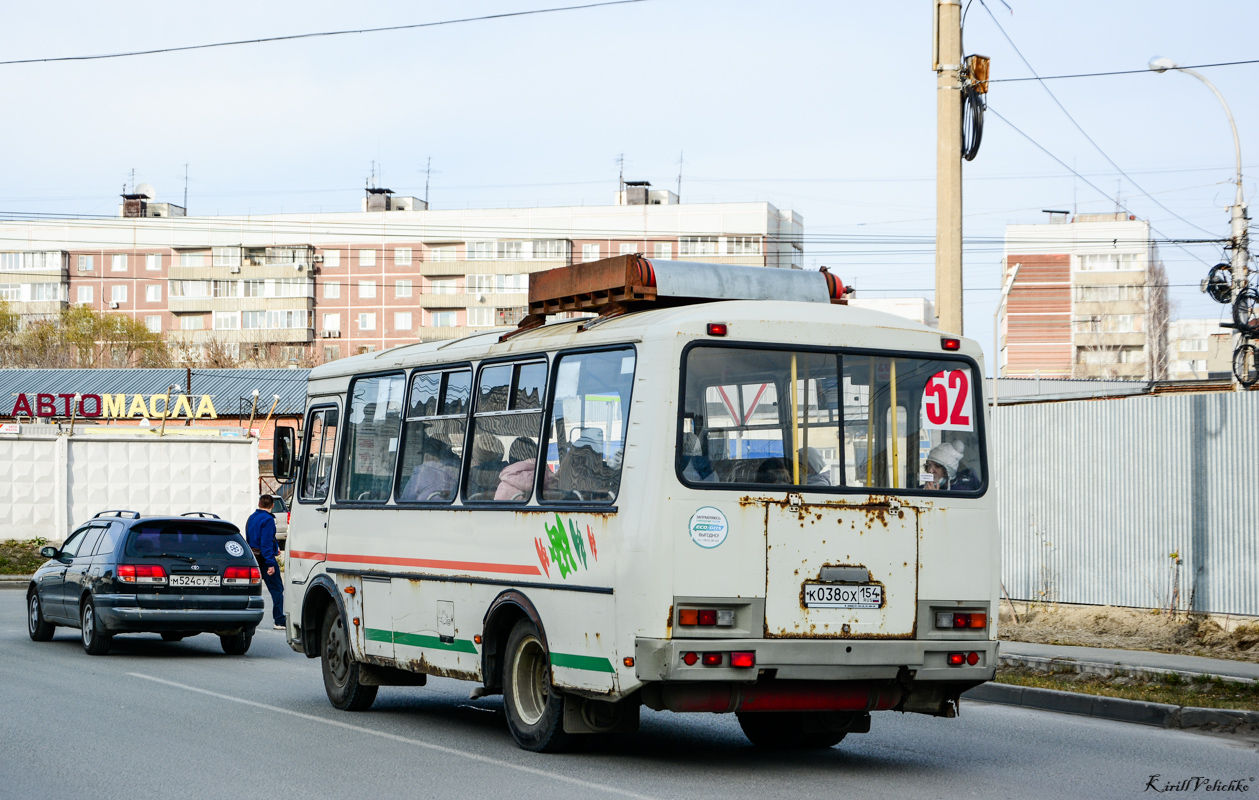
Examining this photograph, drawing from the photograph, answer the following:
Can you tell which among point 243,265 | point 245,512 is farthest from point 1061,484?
point 243,265

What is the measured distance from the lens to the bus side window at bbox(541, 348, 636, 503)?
873cm

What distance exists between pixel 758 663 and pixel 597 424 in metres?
1.80

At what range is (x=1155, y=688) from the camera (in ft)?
43.1

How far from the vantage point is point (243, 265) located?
341 ft

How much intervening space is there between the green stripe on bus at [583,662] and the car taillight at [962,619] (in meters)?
2.07

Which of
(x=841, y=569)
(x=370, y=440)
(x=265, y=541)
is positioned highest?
(x=370, y=440)

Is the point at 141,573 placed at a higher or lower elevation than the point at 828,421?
lower

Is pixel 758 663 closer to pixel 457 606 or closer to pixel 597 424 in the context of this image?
pixel 597 424

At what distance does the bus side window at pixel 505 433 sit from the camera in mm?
9609

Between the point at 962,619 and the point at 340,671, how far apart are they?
561 centimetres

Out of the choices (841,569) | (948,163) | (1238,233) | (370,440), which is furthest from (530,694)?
(1238,233)

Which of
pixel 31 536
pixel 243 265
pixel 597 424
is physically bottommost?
pixel 31 536

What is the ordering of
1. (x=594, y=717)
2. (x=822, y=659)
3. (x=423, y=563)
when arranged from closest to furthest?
(x=822, y=659) → (x=594, y=717) → (x=423, y=563)

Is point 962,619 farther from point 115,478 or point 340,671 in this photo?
point 115,478
